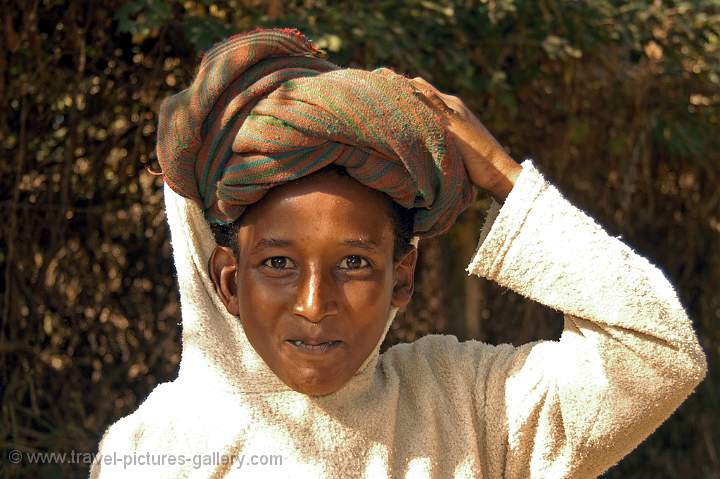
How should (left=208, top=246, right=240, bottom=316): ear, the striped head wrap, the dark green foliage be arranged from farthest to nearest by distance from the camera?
the dark green foliage
(left=208, top=246, right=240, bottom=316): ear
the striped head wrap

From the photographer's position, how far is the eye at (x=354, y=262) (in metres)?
2.08

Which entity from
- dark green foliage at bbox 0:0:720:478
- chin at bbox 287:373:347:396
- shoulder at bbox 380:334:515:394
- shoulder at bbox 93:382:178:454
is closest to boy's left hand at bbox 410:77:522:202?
shoulder at bbox 380:334:515:394

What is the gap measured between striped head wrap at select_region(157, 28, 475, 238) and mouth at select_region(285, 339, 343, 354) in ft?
0.94

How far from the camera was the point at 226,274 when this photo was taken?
7.29ft

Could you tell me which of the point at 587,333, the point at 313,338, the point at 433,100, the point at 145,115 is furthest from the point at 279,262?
the point at 145,115

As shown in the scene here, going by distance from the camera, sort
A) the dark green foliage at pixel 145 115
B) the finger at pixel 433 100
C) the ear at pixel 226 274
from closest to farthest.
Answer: the finger at pixel 433 100, the ear at pixel 226 274, the dark green foliage at pixel 145 115

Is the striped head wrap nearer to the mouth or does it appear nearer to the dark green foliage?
the mouth

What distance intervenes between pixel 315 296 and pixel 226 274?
0.91 ft

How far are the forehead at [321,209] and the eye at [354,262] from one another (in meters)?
0.05

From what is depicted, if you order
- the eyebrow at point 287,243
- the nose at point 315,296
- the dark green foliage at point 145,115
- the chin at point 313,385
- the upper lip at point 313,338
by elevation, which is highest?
the eyebrow at point 287,243

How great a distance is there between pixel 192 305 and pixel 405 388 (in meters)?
0.50

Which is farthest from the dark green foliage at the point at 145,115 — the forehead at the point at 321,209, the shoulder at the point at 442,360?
the forehead at the point at 321,209

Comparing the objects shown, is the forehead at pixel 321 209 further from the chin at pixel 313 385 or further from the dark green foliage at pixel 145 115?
the dark green foliage at pixel 145 115

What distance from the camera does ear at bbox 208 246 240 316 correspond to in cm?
221
